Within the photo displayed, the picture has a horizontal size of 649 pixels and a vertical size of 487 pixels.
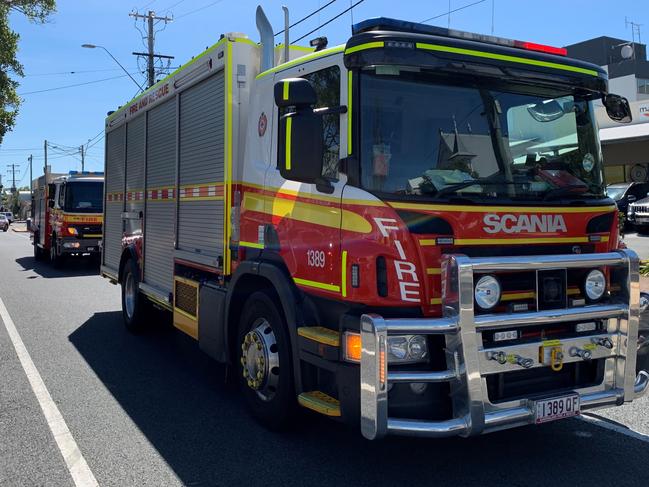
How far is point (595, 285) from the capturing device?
3.95 m

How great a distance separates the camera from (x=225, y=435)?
4.61 meters

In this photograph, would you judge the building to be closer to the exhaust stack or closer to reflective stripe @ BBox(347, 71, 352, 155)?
the exhaust stack

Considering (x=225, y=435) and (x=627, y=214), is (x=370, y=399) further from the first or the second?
(x=627, y=214)

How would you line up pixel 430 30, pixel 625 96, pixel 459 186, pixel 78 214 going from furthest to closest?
pixel 625 96 < pixel 78 214 < pixel 430 30 < pixel 459 186

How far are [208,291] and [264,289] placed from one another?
1029mm

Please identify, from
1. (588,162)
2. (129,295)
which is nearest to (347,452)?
(588,162)

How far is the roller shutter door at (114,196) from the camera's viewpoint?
891 cm

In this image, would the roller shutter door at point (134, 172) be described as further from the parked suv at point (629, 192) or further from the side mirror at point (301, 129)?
the parked suv at point (629, 192)

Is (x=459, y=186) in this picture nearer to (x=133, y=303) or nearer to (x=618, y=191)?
(x=133, y=303)

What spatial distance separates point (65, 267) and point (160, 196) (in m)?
12.7

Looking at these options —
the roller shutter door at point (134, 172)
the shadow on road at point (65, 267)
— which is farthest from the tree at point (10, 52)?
the roller shutter door at point (134, 172)

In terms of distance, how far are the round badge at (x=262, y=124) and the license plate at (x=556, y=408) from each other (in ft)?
9.21

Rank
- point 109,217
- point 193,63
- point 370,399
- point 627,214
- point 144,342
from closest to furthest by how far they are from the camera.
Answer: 1. point 370,399
2. point 193,63
3. point 144,342
4. point 109,217
5. point 627,214

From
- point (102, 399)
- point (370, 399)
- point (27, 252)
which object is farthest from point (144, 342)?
point (27, 252)
